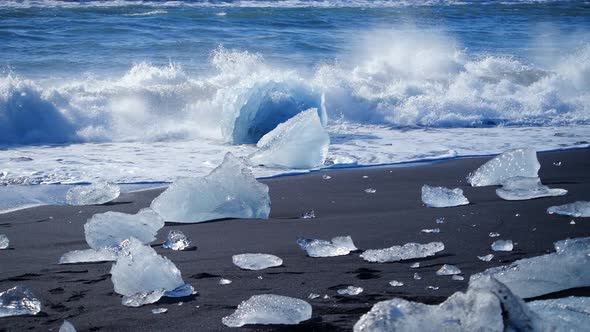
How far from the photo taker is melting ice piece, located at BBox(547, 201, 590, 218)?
4.18 m

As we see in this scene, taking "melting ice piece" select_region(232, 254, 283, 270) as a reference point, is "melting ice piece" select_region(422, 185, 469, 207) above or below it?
below

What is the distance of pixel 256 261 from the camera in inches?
137

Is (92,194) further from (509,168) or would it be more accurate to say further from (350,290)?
(509,168)

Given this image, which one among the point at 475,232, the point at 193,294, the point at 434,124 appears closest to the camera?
the point at 193,294

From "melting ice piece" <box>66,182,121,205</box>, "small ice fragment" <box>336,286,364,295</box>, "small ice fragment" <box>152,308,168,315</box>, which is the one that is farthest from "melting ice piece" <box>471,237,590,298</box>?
"melting ice piece" <box>66,182,121,205</box>

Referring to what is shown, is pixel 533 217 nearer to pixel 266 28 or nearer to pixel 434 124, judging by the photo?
pixel 434 124

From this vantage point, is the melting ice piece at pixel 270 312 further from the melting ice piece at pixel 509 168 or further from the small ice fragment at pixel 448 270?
the melting ice piece at pixel 509 168

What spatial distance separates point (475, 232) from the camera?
3957 mm

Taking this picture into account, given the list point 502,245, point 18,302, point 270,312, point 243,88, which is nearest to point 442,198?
point 502,245

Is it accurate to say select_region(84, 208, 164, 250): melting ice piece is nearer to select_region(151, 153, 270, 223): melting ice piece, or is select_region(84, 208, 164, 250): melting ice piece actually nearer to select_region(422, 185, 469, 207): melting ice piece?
select_region(151, 153, 270, 223): melting ice piece

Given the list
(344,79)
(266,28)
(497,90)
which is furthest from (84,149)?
(266,28)

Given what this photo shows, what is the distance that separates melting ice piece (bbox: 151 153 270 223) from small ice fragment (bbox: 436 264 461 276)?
145 centimetres

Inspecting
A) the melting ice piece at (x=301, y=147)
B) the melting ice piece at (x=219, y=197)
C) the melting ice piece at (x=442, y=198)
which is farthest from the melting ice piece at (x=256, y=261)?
the melting ice piece at (x=301, y=147)

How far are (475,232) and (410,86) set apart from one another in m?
6.81
